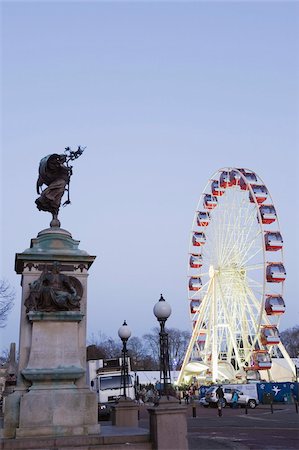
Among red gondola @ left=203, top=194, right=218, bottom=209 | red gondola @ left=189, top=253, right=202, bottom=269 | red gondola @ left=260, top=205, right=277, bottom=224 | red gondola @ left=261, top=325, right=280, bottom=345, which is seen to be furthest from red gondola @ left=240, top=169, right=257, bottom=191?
red gondola @ left=261, top=325, right=280, bottom=345

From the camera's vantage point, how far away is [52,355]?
38.3 ft

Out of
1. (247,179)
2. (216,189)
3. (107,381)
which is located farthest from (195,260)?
(107,381)

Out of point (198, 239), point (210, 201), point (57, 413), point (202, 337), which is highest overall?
point (210, 201)

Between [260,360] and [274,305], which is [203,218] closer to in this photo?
[274,305]

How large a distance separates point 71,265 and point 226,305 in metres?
37.4

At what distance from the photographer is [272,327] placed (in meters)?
48.3

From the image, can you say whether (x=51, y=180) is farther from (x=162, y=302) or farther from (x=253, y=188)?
(x=253, y=188)

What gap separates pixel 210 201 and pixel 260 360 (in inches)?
613

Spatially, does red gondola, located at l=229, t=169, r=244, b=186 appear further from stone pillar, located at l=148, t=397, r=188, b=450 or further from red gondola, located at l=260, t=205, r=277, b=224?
stone pillar, located at l=148, t=397, r=188, b=450

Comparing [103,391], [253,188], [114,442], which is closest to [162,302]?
[114,442]

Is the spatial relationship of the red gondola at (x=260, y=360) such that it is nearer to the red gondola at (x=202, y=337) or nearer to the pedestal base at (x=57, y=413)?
the red gondola at (x=202, y=337)

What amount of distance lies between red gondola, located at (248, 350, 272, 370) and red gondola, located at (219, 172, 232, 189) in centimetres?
1568

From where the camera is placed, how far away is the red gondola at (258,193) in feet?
145

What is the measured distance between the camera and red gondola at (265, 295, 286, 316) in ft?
148
